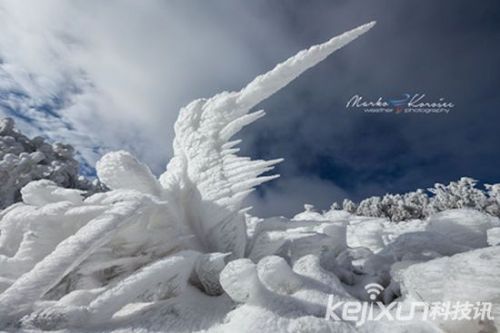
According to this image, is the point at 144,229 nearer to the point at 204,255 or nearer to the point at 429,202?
the point at 204,255

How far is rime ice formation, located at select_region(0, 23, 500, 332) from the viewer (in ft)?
6.52

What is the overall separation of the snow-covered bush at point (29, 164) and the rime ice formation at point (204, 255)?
67.1 feet

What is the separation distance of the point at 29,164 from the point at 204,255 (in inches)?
928

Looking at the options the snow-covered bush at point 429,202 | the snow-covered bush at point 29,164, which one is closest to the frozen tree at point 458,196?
the snow-covered bush at point 429,202

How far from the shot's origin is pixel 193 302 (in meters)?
2.41

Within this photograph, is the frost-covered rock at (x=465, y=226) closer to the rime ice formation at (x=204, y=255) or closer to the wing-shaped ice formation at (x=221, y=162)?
the rime ice formation at (x=204, y=255)

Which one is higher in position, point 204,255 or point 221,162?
point 221,162

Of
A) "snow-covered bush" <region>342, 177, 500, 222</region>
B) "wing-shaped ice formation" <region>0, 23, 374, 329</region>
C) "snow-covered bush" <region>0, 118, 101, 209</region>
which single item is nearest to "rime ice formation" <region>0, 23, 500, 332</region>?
"wing-shaped ice formation" <region>0, 23, 374, 329</region>

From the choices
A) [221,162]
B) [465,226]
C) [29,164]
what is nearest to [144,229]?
[221,162]

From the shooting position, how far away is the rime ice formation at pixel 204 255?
1986 millimetres

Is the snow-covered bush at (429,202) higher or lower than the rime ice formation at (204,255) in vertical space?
higher

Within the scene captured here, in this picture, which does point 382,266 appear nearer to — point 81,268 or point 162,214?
point 162,214

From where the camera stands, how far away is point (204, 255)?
2.63 metres

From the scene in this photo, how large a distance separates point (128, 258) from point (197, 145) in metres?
1.44
